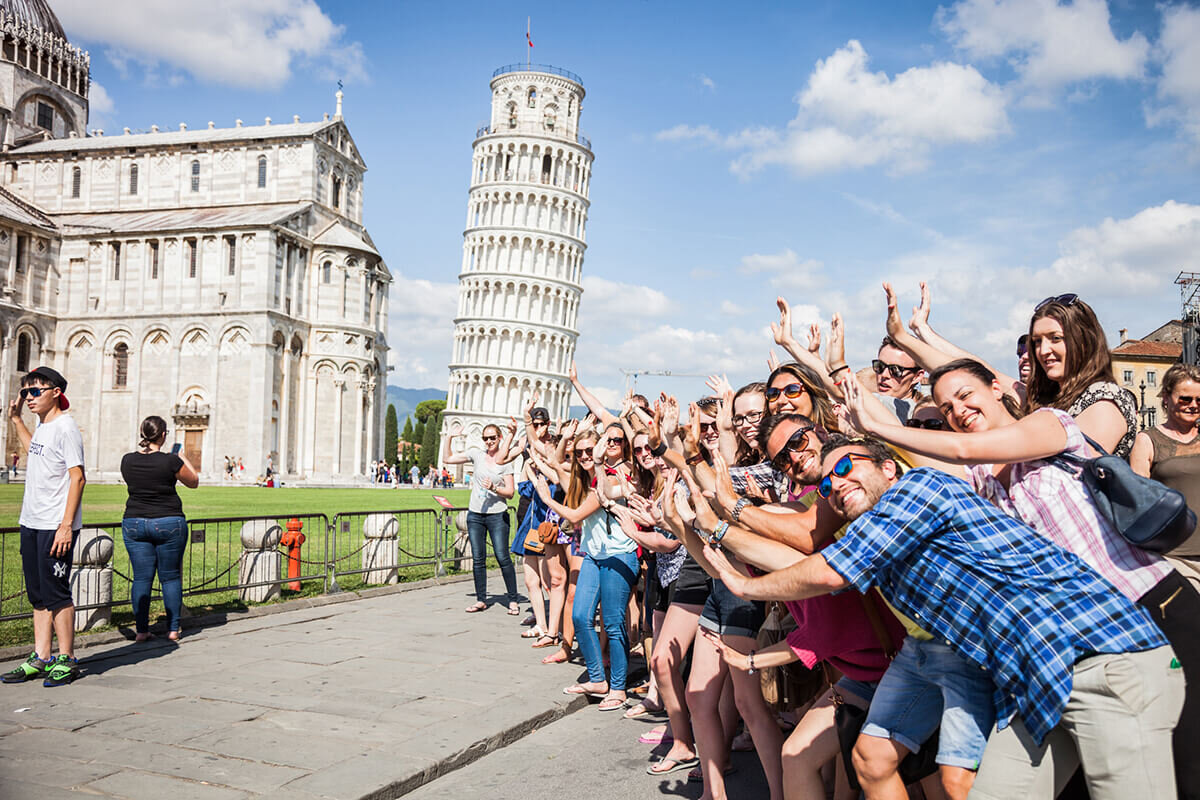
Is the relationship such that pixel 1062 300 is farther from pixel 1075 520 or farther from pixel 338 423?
pixel 338 423

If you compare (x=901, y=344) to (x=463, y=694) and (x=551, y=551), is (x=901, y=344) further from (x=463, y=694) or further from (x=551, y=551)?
(x=551, y=551)

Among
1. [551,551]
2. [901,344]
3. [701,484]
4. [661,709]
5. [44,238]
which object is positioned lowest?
[661,709]

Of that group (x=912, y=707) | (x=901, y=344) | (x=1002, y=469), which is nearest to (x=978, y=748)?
(x=912, y=707)

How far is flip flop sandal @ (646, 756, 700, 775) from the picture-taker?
5.27 meters

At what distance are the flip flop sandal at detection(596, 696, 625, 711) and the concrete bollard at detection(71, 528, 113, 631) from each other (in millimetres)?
5068

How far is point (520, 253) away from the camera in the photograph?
75250 mm

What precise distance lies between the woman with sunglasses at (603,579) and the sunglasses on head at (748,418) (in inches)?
49.0

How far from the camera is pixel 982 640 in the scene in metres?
2.69

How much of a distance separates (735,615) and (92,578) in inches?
267

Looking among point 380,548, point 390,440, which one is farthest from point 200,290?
point 380,548

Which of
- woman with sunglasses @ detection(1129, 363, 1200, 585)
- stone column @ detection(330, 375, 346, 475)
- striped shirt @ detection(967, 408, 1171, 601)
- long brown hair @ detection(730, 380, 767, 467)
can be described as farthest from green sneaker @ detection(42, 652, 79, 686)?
stone column @ detection(330, 375, 346, 475)

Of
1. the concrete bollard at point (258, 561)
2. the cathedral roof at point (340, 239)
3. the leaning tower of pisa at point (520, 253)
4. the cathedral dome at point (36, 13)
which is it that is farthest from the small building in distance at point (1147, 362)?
the cathedral dome at point (36, 13)

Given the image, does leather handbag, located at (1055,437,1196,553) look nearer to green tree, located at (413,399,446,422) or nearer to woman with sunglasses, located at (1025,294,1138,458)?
woman with sunglasses, located at (1025,294,1138,458)

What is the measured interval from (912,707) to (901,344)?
2199mm
